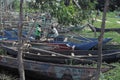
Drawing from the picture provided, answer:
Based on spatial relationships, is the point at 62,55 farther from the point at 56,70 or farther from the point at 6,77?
the point at 6,77

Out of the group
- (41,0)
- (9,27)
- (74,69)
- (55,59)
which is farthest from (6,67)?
(9,27)

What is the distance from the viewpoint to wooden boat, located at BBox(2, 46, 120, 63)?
10.3 metres

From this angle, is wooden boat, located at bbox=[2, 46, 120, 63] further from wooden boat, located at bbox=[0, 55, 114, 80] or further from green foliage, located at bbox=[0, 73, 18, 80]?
green foliage, located at bbox=[0, 73, 18, 80]

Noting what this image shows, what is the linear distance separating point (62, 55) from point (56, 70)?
124 cm

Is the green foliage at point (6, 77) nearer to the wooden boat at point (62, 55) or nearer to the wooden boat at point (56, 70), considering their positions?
the wooden boat at point (56, 70)

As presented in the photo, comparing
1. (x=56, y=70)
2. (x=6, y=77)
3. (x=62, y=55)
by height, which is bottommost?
(x=6, y=77)

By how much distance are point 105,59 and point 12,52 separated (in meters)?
3.30

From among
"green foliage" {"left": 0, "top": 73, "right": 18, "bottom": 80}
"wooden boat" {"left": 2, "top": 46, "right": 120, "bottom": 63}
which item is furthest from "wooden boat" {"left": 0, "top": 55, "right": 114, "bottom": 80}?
"wooden boat" {"left": 2, "top": 46, "right": 120, "bottom": 63}

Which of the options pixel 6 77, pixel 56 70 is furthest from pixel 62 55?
pixel 6 77

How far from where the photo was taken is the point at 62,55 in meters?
10.3

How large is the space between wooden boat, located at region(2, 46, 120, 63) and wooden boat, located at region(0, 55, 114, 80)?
2.68 ft

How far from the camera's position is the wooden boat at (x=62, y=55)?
10.3 m

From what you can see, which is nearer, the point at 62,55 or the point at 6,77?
the point at 6,77

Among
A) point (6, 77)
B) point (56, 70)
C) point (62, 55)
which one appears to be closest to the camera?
point (56, 70)
